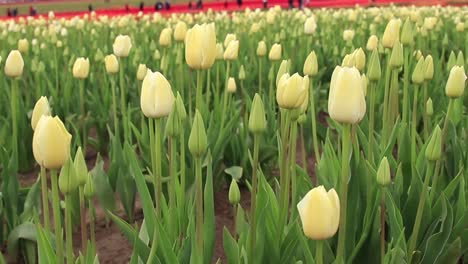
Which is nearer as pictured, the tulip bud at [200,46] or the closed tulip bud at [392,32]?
the tulip bud at [200,46]

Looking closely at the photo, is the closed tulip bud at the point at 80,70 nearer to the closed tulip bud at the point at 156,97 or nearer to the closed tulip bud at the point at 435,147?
the closed tulip bud at the point at 156,97

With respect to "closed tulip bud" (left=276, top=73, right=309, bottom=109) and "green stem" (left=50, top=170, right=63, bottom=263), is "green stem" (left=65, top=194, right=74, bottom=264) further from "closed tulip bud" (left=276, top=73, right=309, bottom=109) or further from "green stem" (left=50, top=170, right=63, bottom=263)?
"closed tulip bud" (left=276, top=73, right=309, bottom=109)

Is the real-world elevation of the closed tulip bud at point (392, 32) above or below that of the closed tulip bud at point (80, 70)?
above

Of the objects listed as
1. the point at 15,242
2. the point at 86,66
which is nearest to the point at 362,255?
the point at 15,242

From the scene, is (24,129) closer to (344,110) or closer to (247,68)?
(247,68)

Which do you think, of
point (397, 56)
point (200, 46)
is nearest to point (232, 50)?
point (397, 56)

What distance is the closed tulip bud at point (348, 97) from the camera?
132 cm

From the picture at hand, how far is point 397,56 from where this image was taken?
2104mm

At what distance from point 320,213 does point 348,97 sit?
1.02 feet

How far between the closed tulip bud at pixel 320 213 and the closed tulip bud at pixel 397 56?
3.58 ft

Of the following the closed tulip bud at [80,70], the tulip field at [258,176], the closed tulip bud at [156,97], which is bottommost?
the tulip field at [258,176]

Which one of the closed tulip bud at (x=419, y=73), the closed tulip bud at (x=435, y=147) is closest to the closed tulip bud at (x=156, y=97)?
the closed tulip bud at (x=435, y=147)

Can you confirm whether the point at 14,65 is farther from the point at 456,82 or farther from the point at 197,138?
the point at 456,82

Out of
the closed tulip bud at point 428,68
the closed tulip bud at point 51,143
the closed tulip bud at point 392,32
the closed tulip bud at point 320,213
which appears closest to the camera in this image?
the closed tulip bud at point 320,213
